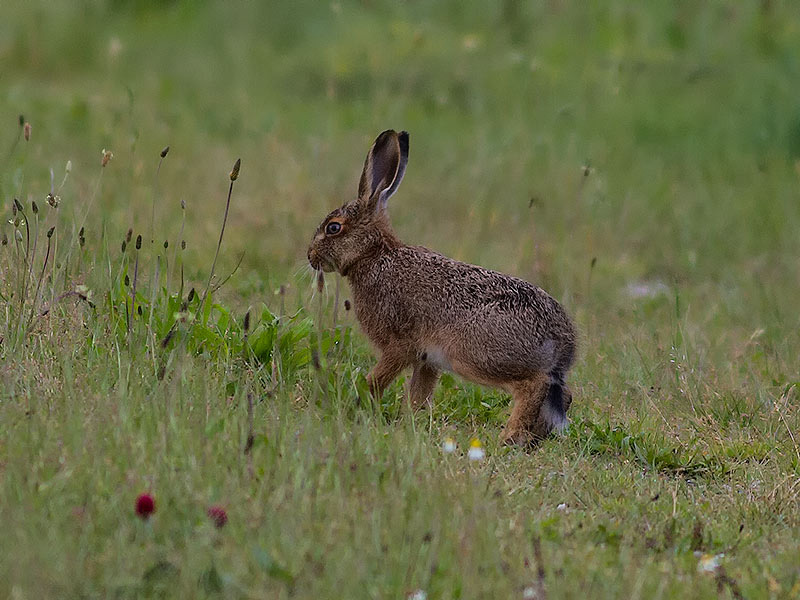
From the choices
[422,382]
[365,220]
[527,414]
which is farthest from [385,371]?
[365,220]

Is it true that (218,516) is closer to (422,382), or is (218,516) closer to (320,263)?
(422,382)

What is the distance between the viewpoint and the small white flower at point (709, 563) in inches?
149

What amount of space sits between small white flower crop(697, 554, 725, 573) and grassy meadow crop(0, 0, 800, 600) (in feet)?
0.08

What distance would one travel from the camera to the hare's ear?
6.10 meters

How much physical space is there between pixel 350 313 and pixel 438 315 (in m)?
1.08

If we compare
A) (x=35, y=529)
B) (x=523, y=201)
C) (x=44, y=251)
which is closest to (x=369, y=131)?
(x=523, y=201)

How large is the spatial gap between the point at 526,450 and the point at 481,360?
430mm

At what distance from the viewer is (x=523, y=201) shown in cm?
977

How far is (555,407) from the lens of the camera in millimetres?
5395

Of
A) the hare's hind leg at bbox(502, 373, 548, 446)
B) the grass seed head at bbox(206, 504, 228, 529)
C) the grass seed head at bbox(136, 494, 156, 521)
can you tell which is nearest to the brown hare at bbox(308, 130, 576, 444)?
the hare's hind leg at bbox(502, 373, 548, 446)

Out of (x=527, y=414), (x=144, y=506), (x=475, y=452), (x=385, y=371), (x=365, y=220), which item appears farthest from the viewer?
(x=365, y=220)

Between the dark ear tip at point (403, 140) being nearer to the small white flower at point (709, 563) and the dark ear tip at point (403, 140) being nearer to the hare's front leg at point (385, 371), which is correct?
the hare's front leg at point (385, 371)

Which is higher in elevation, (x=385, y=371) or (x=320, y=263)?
(x=320, y=263)

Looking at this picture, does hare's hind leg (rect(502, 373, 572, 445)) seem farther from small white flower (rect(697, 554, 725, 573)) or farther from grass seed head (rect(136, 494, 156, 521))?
grass seed head (rect(136, 494, 156, 521))
